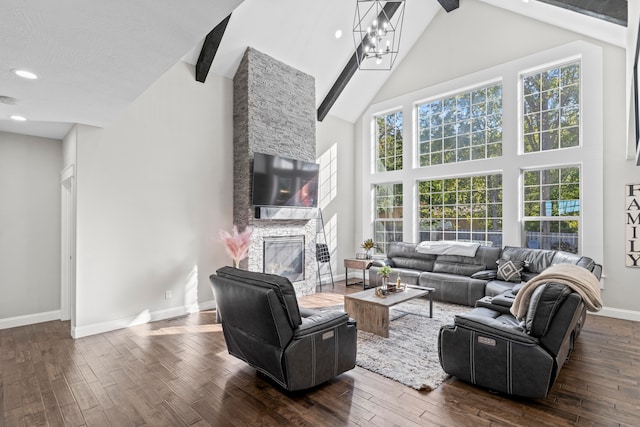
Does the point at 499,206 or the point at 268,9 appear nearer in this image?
the point at 268,9

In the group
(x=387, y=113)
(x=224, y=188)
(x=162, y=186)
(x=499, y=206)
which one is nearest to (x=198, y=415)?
(x=162, y=186)

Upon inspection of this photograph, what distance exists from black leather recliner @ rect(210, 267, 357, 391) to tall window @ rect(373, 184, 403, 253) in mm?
4951

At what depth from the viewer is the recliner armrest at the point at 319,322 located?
2557 mm

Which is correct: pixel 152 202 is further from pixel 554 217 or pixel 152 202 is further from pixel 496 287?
pixel 554 217

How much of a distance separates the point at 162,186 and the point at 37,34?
9.77 feet

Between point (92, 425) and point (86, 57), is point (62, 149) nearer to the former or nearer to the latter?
point (86, 57)

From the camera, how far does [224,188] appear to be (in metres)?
5.54

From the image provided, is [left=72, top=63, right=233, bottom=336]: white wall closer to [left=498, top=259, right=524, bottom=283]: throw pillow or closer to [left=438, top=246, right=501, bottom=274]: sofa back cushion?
[left=438, top=246, right=501, bottom=274]: sofa back cushion

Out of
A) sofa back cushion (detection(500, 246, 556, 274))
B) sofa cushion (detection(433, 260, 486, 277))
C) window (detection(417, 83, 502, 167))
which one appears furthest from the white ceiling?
sofa cushion (detection(433, 260, 486, 277))

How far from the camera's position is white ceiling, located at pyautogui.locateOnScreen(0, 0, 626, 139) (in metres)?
1.79

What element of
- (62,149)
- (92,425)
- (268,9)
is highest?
(268,9)

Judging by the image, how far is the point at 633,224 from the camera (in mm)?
4559

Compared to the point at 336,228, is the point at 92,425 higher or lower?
lower

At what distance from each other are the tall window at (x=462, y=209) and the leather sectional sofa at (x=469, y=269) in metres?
0.54
